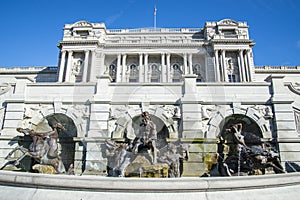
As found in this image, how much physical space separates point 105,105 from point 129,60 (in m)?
36.5

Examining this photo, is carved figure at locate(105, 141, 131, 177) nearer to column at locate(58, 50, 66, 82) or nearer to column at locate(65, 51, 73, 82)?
column at locate(65, 51, 73, 82)

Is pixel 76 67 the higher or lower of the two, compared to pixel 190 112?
higher

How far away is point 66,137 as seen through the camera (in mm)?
13273

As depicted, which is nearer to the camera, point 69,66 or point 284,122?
point 284,122

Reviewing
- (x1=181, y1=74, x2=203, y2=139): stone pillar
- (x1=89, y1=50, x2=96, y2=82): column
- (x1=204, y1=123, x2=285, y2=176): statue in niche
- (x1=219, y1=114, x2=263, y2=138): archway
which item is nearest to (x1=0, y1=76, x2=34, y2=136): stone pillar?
(x1=181, y1=74, x2=203, y2=139): stone pillar

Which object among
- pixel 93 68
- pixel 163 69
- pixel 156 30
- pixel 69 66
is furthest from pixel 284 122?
pixel 156 30

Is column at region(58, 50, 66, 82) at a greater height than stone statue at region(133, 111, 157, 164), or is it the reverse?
column at region(58, 50, 66, 82)

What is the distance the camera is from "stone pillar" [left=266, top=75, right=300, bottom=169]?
11625 mm

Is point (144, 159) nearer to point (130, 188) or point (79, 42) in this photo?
point (130, 188)

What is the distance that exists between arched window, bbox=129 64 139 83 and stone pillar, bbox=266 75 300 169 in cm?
3391

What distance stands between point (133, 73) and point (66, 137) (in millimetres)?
34181

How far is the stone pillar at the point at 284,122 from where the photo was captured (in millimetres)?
11625

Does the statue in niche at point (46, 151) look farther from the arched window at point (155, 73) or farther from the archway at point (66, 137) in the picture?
the arched window at point (155, 73)

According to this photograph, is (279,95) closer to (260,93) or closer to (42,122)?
(260,93)
